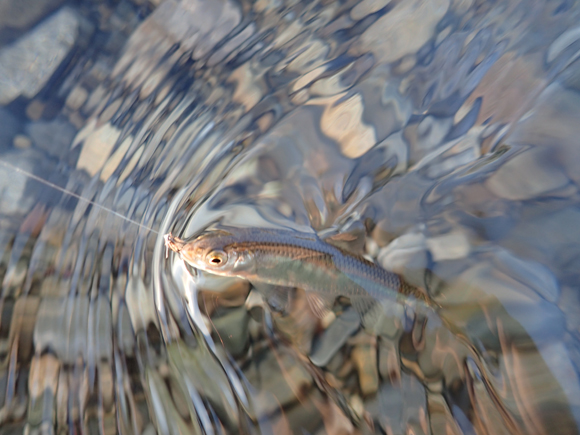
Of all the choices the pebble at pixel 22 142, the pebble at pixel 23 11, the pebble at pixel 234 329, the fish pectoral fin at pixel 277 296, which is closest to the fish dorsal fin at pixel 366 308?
the fish pectoral fin at pixel 277 296

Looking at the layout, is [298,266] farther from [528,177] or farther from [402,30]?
[402,30]

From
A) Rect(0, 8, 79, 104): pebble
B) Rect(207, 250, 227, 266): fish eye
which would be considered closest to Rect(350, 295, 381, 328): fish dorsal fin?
Rect(207, 250, 227, 266): fish eye

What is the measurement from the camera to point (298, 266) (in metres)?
2.01

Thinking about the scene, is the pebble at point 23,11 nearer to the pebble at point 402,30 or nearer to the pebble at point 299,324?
the pebble at point 402,30

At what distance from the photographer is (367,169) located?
2.40 metres

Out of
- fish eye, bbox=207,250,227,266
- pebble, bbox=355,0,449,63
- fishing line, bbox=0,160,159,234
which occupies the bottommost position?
fish eye, bbox=207,250,227,266

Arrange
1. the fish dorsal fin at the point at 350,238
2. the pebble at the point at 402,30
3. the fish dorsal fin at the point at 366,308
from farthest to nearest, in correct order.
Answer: the pebble at the point at 402,30 → the fish dorsal fin at the point at 350,238 → the fish dorsal fin at the point at 366,308

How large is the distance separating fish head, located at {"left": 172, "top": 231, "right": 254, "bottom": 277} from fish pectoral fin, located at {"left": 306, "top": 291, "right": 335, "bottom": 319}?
39 centimetres

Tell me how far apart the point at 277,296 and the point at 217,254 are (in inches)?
17.5

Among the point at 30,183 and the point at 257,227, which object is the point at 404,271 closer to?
the point at 257,227

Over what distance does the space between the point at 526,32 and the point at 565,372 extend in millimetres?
1959

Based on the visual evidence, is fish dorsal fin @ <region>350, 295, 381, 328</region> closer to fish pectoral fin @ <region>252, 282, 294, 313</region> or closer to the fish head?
fish pectoral fin @ <region>252, 282, 294, 313</region>

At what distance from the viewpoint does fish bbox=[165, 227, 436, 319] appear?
192cm

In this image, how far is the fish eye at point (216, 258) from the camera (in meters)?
1.88
